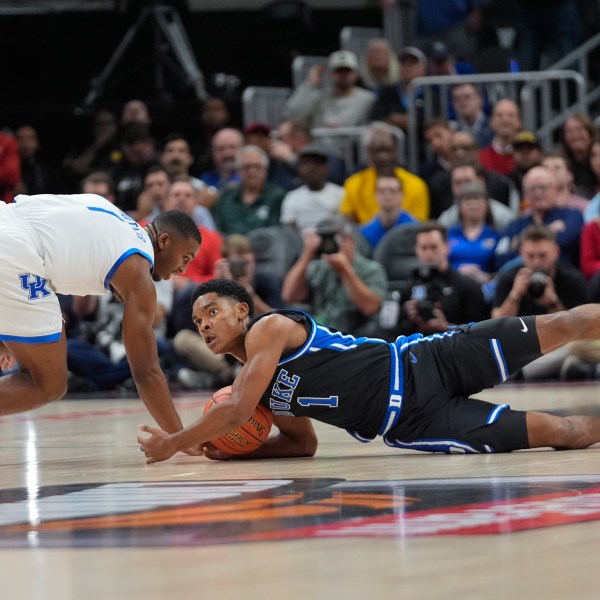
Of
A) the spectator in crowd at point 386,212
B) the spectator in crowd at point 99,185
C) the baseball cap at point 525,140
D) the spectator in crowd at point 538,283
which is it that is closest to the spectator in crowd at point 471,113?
the baseball cap at point 525,140

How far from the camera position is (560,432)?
19.0 feet

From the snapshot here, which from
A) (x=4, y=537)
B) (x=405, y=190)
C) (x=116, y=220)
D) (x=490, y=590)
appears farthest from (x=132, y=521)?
(x=405, y=190)

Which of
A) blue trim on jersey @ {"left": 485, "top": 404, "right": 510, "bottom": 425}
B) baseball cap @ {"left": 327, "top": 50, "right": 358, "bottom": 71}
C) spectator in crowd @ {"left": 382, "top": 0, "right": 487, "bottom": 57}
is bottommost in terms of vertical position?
blue trim on jersey @ {"left": 485, "top": 404, "right": 510, "bottom": 425}

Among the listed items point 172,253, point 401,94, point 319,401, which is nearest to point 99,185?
point 401,94

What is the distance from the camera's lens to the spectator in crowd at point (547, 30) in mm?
14562

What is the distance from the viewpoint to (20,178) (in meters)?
14.9

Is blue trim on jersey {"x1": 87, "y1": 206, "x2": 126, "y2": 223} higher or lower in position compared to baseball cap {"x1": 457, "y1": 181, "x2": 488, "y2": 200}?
lower

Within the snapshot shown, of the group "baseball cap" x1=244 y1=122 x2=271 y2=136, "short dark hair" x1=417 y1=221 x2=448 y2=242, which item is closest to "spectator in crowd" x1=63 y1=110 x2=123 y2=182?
"baseball cap" x1=244 y1=122 x2=271 y2=136

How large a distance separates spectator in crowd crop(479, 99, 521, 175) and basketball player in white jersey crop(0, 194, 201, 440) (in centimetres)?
746

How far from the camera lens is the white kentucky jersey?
19.2ft

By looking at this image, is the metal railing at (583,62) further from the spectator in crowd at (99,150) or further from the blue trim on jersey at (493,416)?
the blue trim on jersey at (493,416)

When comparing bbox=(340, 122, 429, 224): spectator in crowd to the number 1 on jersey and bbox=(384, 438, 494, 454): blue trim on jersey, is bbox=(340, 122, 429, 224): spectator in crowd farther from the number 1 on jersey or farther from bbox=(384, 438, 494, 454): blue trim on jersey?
the number 1 on jersey

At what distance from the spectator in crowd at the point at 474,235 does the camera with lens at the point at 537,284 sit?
1.06 metres

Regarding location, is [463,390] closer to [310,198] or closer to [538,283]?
[538,283]
